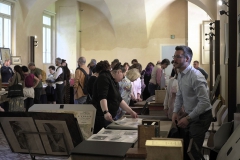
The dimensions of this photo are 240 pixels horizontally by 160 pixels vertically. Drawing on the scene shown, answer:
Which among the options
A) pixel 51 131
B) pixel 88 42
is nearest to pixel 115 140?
pixel 51 131

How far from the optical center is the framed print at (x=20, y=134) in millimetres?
2977

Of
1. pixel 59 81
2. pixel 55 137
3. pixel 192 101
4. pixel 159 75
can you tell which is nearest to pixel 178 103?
pixel 192 101

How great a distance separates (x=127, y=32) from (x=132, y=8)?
145cm

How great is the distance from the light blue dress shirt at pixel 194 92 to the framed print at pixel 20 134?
132 cm

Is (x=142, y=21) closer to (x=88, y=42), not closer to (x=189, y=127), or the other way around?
(x=88, y=42)

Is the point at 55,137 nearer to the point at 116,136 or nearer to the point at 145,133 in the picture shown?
the point at 116,136

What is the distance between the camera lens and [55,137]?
2.94 m

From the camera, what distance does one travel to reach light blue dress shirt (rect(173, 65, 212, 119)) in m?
3.07

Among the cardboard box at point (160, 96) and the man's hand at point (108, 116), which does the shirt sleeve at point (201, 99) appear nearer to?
the man's hand at point (108, 116)

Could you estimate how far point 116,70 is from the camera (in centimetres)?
412

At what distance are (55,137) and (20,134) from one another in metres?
0.32

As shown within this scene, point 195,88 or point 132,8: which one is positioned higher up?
point 132,8

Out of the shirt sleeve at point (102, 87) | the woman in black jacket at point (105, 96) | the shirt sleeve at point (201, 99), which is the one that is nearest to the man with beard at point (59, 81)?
the woman in black jacket at point (105, 96)

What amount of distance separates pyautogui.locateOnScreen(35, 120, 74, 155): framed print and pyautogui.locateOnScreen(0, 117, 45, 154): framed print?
0.06 metres
